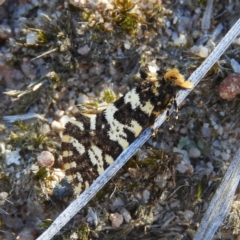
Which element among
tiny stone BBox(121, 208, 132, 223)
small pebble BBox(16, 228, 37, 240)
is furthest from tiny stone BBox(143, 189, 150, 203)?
small pebble BBox(16, 228, 37, 240)

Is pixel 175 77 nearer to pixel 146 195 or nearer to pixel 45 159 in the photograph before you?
pixel 146 195

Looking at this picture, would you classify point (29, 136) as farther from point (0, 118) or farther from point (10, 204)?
point (10, 204)

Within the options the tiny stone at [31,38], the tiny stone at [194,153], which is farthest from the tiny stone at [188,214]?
the tiny stone at [31,38]

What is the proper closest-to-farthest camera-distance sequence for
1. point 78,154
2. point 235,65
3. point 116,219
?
point 78,154 < point 116,219 < point 235,65

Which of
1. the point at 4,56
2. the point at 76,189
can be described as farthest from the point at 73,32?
the point at 76,189

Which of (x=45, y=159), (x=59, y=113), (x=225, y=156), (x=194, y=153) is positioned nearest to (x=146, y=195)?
(x=194, y=153)

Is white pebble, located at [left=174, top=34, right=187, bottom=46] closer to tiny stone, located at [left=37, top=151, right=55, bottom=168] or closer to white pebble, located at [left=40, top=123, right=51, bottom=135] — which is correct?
white pebble, located at [left=40, top=123, right=51, bottom=135]

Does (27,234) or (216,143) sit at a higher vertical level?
(216,143)
